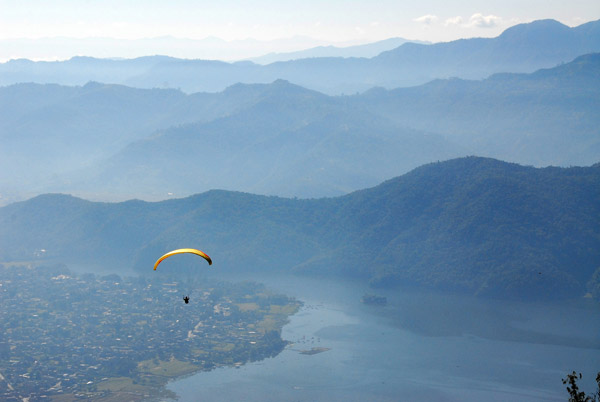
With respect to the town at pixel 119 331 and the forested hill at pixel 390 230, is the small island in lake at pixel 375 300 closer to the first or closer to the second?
the forested hill at pixel 390 230

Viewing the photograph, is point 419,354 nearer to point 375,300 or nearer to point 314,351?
point 314,351

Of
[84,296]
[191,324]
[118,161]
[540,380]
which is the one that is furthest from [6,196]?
[540,380]

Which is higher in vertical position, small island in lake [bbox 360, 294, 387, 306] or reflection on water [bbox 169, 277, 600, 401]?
small island in lake [bbox 360, 294, 387, 306]

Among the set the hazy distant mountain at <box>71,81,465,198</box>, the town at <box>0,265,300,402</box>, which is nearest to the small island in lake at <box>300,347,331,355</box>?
the town at <box>0,265,300,402</box>

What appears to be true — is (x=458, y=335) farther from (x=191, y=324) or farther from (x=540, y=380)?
(x=191, y=324)

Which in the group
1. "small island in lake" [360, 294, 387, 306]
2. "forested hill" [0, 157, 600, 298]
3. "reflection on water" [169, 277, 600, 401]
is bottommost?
"reflection on water" [169, 277, 600, 401]

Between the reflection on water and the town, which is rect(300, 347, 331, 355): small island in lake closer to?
the reflection on water
